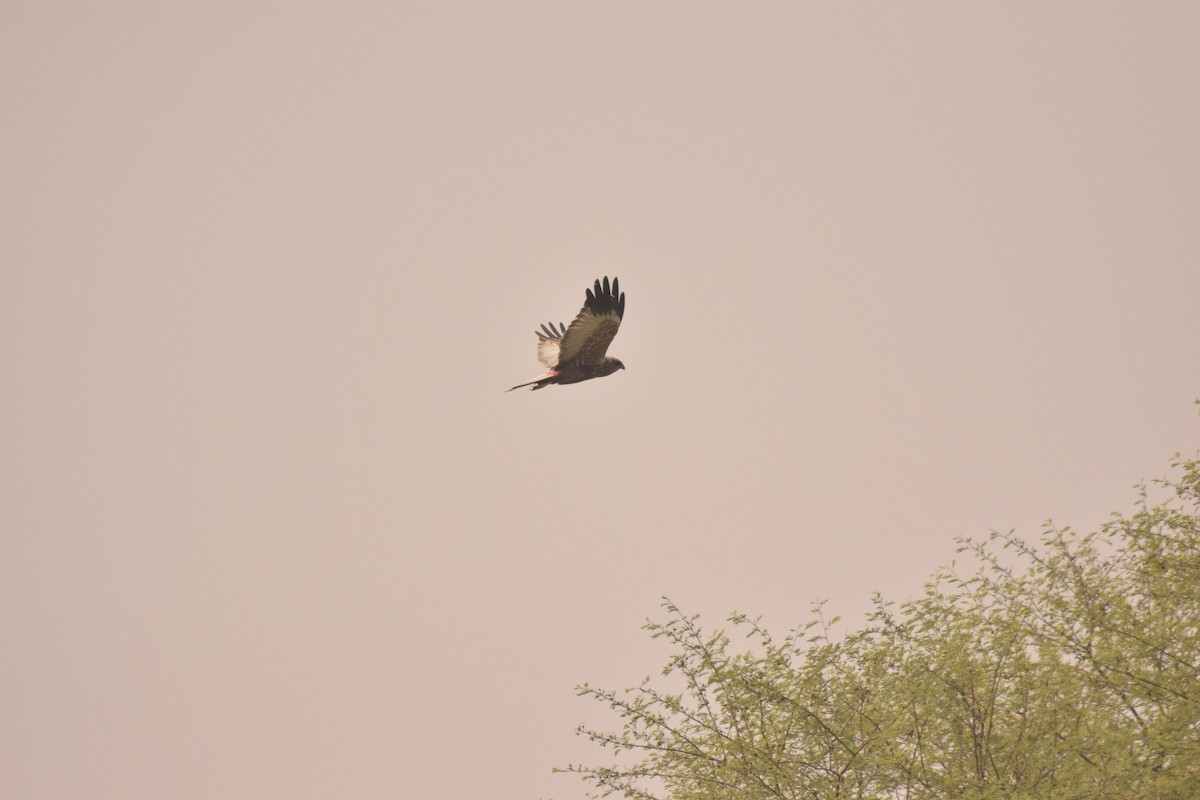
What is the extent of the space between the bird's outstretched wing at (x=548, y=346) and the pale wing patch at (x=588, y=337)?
2.72ft

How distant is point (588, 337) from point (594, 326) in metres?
0.27

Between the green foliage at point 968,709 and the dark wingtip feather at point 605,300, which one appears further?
the dark wingtip feather at point 605,300

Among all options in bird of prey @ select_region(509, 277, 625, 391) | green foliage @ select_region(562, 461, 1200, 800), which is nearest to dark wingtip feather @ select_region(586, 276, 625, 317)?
bird of prey @ select_region(509, 277, 625, 391)

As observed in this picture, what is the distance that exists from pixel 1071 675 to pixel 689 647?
5352 mm

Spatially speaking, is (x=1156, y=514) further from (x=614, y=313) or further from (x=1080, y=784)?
(x=614, y=313)

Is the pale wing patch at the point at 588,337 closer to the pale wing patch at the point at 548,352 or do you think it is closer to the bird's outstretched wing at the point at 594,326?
the bird's outstretched wing at the point at 594,326

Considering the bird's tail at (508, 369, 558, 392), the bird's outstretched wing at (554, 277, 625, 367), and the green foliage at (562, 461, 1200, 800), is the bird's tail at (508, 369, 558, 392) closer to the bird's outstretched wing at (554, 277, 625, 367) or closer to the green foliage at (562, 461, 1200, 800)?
the bird's outstretched wing at (554, 277, 625, 367)

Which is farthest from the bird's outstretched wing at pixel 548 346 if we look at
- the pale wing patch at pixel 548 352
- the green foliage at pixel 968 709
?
the green foliage at pixel 968 709

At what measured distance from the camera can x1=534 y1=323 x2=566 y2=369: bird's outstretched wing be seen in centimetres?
2388

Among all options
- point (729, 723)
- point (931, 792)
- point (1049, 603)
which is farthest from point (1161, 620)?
point (729, 723)

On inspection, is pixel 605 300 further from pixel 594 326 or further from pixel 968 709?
pixel 968 709

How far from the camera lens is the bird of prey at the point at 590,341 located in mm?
21406

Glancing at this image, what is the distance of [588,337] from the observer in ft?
71.2

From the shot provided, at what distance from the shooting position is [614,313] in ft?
71.1
